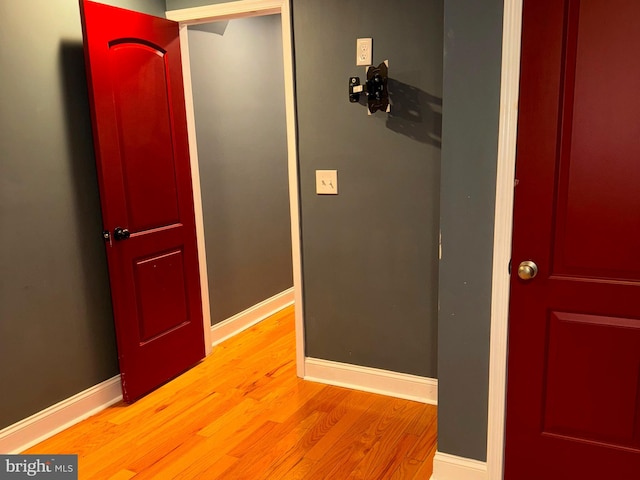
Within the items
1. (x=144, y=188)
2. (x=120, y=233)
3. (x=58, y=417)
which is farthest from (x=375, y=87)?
(x=58, y=417)

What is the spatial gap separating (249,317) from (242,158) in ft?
3.90

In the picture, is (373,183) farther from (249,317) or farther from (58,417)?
(58,417)

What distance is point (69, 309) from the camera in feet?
8.42

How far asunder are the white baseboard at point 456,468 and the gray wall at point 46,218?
5.90 feet

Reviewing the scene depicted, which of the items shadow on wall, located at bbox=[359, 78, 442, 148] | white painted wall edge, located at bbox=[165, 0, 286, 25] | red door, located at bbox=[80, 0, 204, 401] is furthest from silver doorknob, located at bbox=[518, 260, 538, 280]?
red door, located at bbox=[80, 0, 204, 401]

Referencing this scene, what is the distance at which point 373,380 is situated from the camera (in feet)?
9.40

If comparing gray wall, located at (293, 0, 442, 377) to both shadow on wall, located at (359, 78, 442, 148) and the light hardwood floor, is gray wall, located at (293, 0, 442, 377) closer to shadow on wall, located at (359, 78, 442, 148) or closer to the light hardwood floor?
shadow on wall, located at (359, 78, 442, 148)

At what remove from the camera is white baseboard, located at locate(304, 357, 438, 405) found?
274 cm

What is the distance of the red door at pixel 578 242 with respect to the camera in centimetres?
158

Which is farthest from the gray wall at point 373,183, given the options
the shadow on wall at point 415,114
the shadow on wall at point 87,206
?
the shadow on wall at point 87,206

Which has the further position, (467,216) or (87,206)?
(87,206)

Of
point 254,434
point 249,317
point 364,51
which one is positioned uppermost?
point 364,51

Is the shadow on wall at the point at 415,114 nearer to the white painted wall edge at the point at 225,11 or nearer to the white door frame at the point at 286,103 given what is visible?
the white door frame at the point at 286,103

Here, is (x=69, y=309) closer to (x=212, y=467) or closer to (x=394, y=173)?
(x=212, y=467)
